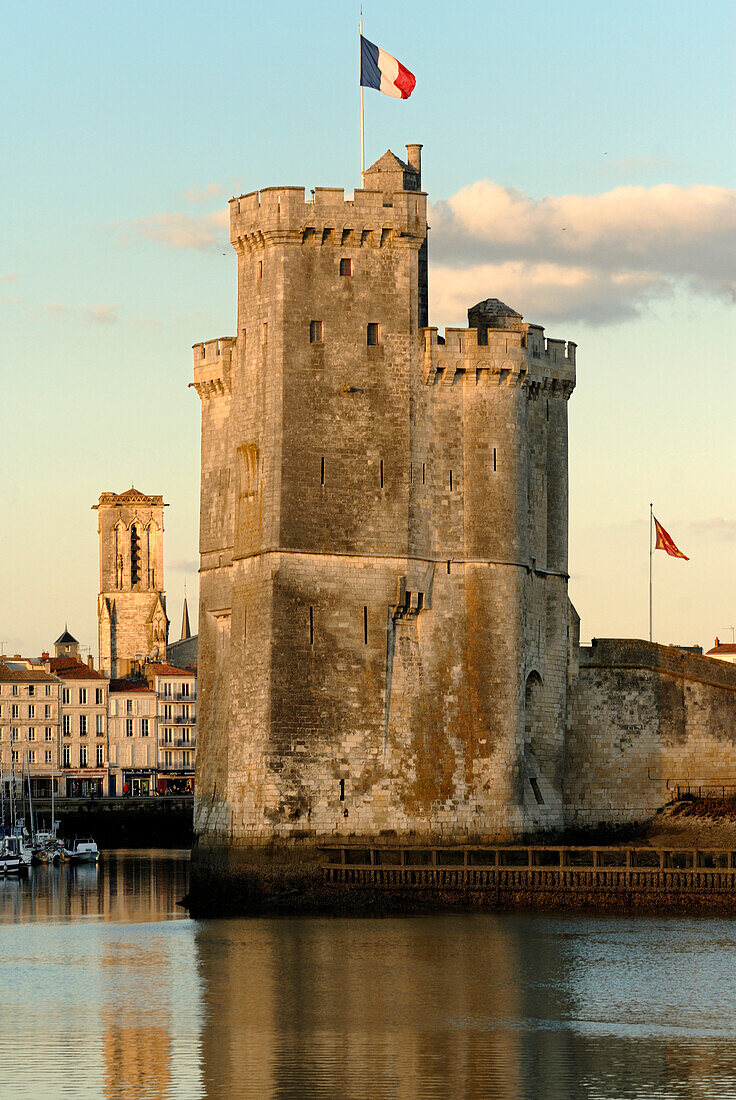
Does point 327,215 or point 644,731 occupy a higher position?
point 327,215

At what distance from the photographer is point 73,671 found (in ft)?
433

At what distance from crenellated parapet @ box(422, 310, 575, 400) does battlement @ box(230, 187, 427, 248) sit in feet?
8.76

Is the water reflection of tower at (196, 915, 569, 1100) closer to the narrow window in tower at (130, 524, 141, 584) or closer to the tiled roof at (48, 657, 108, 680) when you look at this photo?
the tiled roof at (48, 657, 108, 680)

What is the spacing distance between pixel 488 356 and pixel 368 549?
19.3 ft

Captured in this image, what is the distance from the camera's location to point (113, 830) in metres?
105

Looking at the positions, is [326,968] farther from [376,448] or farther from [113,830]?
[113,830]

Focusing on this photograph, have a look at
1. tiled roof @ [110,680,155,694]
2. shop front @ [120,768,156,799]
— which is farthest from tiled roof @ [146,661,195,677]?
shop front @ [120,768,156,799]

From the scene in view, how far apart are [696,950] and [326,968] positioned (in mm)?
7215

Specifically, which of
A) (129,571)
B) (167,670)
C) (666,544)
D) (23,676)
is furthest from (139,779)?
(666,544)

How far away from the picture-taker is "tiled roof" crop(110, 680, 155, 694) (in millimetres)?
134625

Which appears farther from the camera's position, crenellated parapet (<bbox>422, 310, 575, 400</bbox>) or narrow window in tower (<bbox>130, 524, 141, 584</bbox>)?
narrow window in tower (<bbox>130, 524, 141, 584</bbox>)

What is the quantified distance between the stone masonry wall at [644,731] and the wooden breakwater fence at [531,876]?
16.2 feet

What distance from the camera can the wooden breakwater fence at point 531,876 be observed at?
50500 mm

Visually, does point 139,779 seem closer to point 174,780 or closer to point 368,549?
point 174,780
